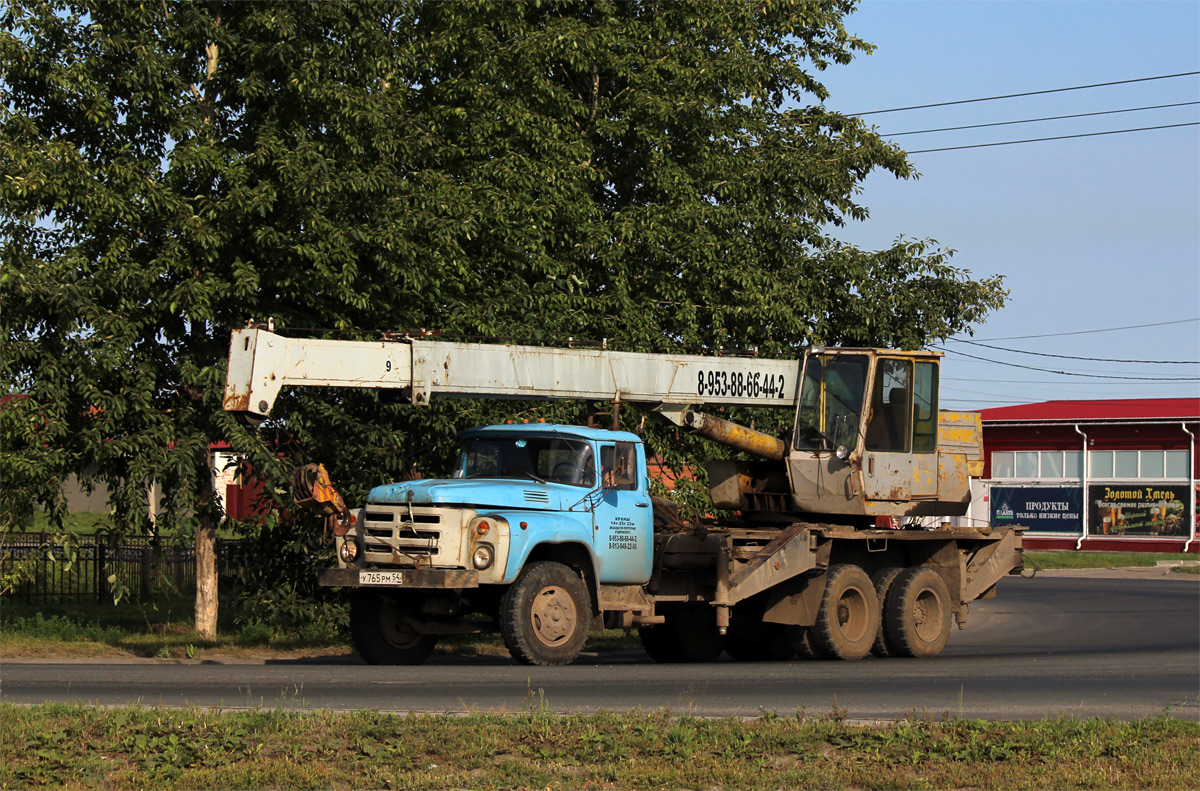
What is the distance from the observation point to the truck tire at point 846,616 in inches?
641

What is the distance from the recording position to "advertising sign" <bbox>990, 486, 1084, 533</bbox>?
2095 inches

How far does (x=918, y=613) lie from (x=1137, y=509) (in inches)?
1502

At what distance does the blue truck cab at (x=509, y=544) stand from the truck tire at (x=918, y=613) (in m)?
3.80

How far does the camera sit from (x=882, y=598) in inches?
674

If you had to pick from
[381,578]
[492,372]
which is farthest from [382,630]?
[492,372]

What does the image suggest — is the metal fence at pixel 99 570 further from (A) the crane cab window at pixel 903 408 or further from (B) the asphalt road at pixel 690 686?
(A) the crane cab window at pixel 903 408

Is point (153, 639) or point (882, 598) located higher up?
point (882, 598)

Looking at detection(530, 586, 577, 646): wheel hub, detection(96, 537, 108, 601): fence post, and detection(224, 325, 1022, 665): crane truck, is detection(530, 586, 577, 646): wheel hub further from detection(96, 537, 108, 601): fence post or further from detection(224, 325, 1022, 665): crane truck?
detection(96, 537, 108, 601): fence post

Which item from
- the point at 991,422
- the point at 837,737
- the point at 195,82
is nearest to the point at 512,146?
the point at 195,82

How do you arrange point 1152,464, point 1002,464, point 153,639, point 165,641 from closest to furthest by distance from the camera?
point 165,641, point 153,639, point 1152,464, point 1002,464

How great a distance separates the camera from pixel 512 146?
20891mm

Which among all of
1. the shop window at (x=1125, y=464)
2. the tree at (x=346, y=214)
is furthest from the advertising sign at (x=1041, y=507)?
the tree at (x=346, y=214)

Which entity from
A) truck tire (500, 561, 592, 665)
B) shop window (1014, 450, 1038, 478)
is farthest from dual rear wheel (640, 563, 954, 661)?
shop window (1014, 450, 1038, 478)

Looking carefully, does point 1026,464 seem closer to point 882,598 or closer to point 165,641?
point 882,598
